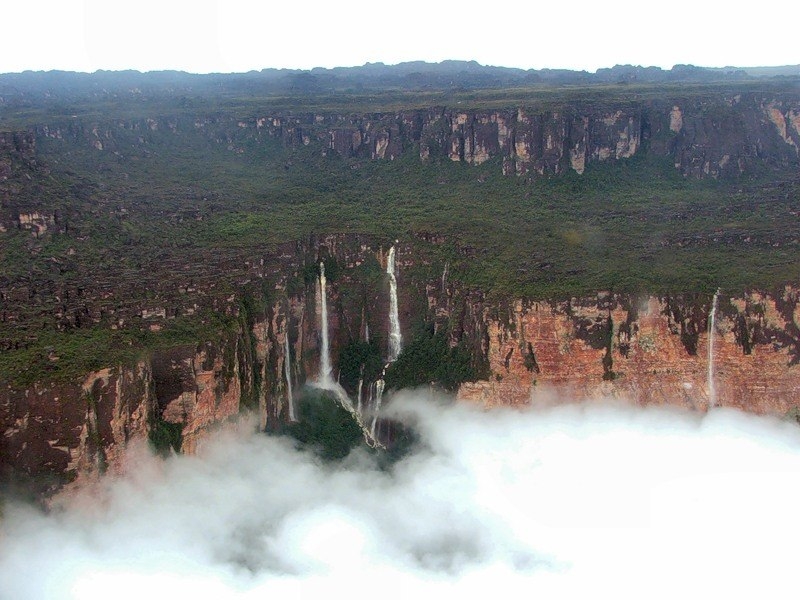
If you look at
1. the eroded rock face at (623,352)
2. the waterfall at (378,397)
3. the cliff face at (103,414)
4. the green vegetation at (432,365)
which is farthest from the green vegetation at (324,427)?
the eroded rock face at (623,352)

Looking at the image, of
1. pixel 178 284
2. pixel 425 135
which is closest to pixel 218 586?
pixel 178 284

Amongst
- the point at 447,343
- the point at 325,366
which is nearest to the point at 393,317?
the point at 447,343

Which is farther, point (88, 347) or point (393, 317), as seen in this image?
point (393, 317)

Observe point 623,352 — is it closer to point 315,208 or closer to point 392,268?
point 392,268

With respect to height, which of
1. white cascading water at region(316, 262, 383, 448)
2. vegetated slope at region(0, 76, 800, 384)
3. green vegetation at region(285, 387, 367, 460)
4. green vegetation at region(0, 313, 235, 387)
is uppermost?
vegetated slope at region(0, 76, 800, 384)

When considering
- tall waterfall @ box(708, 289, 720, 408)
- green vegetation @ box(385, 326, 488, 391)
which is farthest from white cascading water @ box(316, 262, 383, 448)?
tall waterfall @ box(708, 289, 720, 408)

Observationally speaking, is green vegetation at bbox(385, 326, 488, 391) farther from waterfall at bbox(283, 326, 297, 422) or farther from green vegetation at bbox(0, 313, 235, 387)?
green vegetation at bbox(0, 313, 235, 387)

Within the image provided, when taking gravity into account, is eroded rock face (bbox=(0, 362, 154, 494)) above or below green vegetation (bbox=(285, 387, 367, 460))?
above

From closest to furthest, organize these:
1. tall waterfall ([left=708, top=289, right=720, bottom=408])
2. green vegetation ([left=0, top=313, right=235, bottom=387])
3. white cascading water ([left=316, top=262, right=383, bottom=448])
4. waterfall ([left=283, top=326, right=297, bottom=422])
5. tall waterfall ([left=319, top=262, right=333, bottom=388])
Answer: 1. green vegetation ([left=0, top=313, right=235, bottom=387])
2. tall waterfall ([left=708, top=289, right=720, bottom=408])
3. waterfall ([left=283, top=326, right=297, bottom=422])
4. white cascading water ([left=316, top=262, right=383, bottom=448])
5. tall waterfall ([left=319, top=262, right=333, bottom=388])

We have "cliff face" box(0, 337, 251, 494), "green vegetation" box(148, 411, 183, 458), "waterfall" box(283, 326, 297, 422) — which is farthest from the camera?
"waterfall" box(283, 326, 297, 422)

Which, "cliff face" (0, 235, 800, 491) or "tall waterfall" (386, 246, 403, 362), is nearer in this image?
"cliff face" (0, 235, 800, 491)
